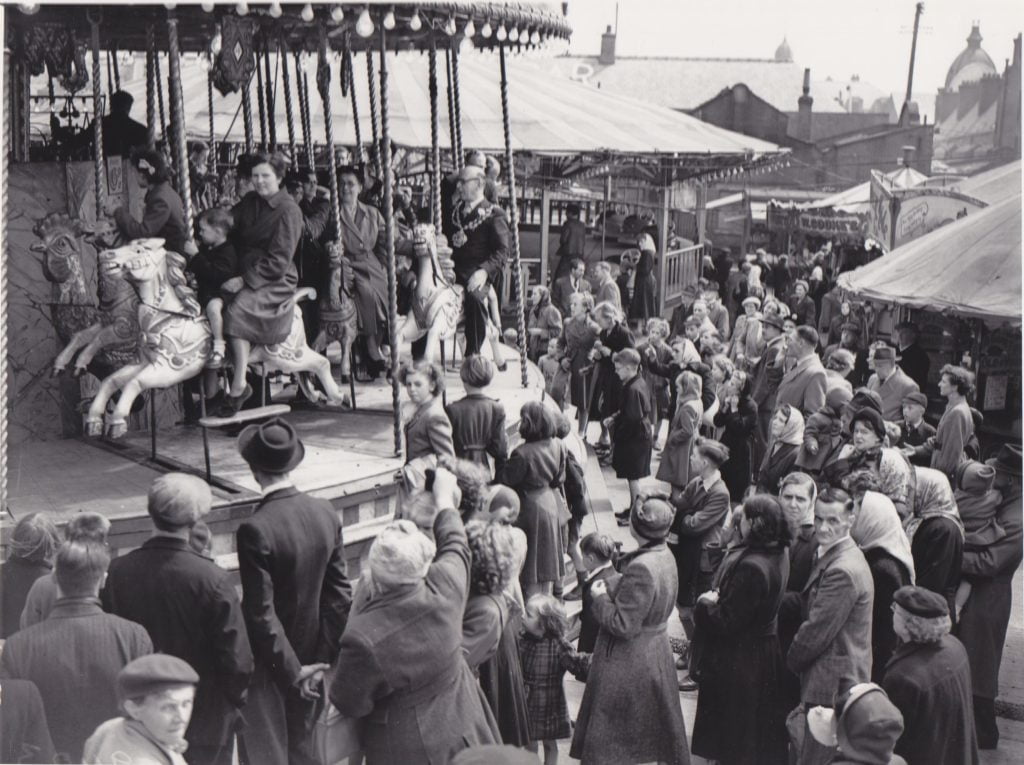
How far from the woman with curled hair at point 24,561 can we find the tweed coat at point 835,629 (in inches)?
132

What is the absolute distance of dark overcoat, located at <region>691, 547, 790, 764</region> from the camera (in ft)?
17.9

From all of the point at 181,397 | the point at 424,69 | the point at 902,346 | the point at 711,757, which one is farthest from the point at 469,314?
the point at 424,69

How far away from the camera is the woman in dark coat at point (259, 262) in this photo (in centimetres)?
794

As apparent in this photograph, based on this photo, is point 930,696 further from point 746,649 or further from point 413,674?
point 413,674

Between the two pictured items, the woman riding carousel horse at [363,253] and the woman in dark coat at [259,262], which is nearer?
the woman in dark coat at [259,262]

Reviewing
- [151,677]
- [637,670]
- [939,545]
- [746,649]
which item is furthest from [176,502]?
[939,545]

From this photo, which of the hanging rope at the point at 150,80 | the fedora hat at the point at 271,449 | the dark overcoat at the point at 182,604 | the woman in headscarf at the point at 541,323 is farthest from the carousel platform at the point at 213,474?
the woman in headscarf at the point at 541,323

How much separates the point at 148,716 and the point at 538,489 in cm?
391

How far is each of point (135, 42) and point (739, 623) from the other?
9314mm

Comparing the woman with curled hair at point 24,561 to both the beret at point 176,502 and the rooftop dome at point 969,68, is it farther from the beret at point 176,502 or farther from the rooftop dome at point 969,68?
the rooftop dome at point 969,68

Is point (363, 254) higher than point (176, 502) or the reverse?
higher

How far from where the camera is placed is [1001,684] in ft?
25.2

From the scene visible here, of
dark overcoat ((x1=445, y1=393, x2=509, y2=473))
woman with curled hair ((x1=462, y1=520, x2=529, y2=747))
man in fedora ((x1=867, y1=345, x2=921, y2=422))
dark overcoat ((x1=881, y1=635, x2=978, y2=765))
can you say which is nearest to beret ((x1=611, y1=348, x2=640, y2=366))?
man in fedora ((x1=867, y1=345, x2=921, y2=422))

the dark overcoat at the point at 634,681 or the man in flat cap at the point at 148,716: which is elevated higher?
the man in flat cap at the point at 148,716
